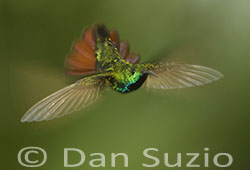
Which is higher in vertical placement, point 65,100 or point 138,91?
point 138,91

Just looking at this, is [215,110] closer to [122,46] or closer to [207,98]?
[207,98]

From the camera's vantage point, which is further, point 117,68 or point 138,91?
point 138,91

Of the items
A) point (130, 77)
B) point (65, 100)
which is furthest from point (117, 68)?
point (65, 100)

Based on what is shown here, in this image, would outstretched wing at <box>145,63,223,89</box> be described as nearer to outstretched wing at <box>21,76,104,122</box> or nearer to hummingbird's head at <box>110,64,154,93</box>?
hummingbird's head at <box>110,64,154,93</box>

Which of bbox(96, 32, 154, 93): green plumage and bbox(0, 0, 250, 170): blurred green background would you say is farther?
bbox(0, 0, 250, 170): blurred green background

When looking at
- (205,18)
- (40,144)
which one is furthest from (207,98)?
(40,144)

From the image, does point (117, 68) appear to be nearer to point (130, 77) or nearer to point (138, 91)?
point (130, 77)

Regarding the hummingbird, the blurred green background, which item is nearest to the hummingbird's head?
the hummingbird

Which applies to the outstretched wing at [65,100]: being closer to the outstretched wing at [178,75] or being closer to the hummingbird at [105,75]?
the hummingbird at [105,75]
